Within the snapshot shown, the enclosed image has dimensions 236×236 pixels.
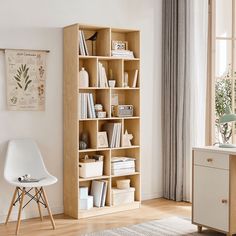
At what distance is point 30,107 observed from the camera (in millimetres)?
4746

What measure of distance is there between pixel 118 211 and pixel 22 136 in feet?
4.18

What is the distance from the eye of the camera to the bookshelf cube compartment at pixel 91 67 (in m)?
4.88

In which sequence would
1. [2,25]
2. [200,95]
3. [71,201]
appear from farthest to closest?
[200,95] < [71,201] < [2,25]

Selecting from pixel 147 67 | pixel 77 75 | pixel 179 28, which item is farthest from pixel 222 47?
pixel 77 75

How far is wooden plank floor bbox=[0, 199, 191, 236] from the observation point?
432 cm

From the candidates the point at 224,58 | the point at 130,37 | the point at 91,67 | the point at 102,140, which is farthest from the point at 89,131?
the point at 224,58

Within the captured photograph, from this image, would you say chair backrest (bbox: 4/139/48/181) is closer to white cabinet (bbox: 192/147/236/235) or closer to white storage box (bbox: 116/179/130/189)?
white storage box (bbox: 116/179/130/189)

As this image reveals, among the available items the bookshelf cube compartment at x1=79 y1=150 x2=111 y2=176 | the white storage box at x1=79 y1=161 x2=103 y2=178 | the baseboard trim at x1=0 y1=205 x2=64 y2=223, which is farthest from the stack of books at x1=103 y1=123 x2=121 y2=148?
the baseboard trim at x1=0 y1=205 x2=64 y2=223

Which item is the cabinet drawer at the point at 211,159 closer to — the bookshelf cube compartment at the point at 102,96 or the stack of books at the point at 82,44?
the bookshelf cube compartment at the point at 102,96

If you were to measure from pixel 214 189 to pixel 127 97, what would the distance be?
5.58 feet

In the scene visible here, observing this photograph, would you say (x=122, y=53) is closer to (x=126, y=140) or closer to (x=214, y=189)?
(x=126, y=140)

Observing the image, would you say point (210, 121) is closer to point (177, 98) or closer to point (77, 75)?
point (177, 98)

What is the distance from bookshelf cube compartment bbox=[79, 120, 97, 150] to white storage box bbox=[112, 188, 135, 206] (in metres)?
0.56

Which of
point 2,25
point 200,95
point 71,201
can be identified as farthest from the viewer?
point 200,95
